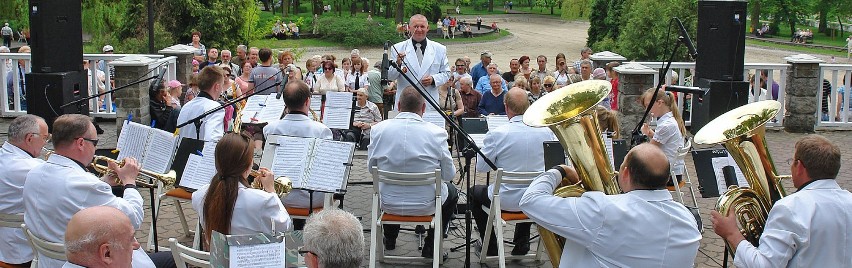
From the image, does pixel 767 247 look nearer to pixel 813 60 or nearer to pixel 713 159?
pixel 713 159

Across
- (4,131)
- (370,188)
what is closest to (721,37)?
(370,188)

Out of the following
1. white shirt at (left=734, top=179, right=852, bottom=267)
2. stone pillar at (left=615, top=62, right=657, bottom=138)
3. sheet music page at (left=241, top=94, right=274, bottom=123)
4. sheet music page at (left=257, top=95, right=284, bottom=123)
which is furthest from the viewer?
stone pillar at (left=615, top=62, right=657, bottom=138)

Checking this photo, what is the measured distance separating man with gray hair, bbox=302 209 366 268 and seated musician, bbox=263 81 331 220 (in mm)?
3481

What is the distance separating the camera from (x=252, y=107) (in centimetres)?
923

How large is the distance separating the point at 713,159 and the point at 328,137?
9.95 feet

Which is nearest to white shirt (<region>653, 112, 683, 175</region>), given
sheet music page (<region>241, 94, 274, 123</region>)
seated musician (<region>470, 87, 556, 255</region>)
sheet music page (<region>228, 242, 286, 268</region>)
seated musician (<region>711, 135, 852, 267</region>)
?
seated musician (<region>470, 87, 556, 255</region>)

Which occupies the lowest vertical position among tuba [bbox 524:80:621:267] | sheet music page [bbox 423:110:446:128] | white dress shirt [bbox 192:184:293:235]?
white dress shirt [bbox 192:184:293:235]

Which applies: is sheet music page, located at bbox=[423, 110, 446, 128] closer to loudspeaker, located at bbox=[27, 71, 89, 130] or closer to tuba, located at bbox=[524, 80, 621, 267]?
tuba, located at bbox=[524, 80, 621, 267]

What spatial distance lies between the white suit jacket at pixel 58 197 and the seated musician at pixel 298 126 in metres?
2.07

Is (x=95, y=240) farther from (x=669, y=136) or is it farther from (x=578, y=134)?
(x=669, y=136)

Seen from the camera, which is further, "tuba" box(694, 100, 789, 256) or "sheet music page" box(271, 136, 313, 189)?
"sheet music page" box(271, 136, 313, 189)

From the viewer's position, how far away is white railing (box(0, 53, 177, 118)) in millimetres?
13672

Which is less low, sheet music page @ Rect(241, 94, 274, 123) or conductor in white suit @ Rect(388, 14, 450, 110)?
conductor in white suit @ Rect(388, 14, 450, 110)

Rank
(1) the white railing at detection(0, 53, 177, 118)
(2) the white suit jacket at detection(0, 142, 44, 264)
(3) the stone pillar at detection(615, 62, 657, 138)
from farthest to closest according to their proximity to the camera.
Answer: (1) the white railing at detection(0, 53, 177, 118), (3) the stone pillar at detection(615, 62, 657, 138), (2) the white suit jacket at detection(0, 142, 44, 264)
